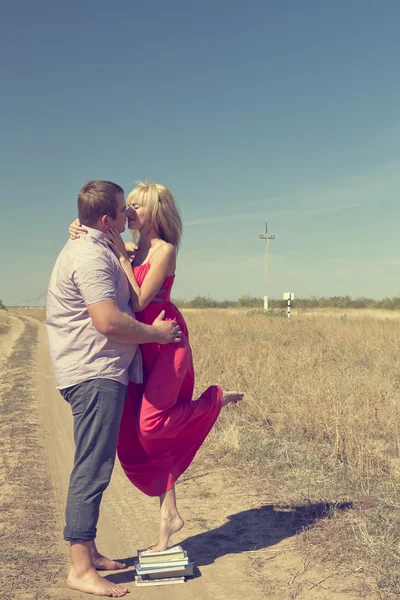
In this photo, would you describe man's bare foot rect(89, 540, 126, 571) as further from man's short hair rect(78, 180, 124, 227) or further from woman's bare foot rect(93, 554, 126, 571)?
man's short hair rect(78, 180, 124, 227)

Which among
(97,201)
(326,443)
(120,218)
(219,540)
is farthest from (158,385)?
(326,443)

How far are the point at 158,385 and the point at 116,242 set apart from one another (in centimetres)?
87

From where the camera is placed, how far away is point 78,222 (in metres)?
3.56

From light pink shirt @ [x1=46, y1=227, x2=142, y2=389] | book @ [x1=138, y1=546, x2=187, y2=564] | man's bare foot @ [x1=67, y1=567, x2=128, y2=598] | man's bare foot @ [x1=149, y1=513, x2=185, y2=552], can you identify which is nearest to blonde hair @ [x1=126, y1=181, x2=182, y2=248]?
light pink shirt @ [x1=46, y1=227, x2=142, y2=389]

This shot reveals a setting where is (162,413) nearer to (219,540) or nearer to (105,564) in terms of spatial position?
(105,564)

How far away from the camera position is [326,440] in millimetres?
6449

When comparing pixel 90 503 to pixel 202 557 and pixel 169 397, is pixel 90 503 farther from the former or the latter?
pixel 202 557

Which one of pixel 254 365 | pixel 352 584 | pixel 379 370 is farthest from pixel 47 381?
pixel 352 584

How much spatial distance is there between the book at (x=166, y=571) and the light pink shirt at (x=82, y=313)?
3.70ft

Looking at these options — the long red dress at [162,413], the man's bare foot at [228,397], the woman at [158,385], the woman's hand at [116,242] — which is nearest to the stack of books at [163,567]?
the woman at [158,385]

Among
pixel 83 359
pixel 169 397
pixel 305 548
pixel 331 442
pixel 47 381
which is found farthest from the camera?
pixel 47 381

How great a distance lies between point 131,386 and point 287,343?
1205 cm

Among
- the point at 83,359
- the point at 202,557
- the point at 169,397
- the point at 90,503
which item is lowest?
the point at 202,557

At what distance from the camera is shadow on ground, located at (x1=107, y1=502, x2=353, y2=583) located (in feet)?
13.5
